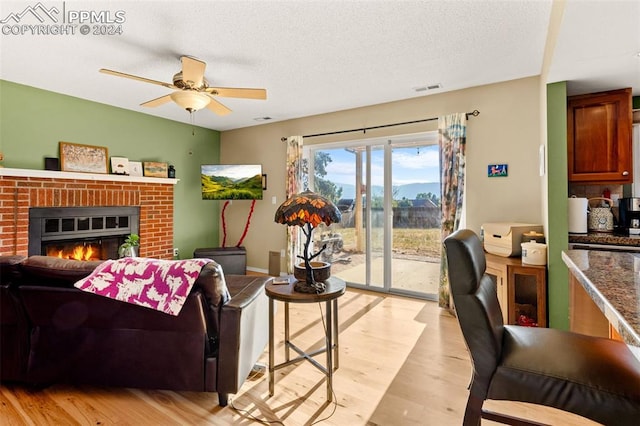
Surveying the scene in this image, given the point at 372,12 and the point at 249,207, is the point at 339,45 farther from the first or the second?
the point at 249,207

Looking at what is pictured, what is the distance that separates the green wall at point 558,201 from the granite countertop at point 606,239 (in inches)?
3.6

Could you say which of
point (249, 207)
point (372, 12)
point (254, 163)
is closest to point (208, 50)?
point (372, 12)

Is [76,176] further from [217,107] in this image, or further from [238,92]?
[238,92]

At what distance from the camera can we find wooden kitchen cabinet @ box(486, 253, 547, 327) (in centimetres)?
257

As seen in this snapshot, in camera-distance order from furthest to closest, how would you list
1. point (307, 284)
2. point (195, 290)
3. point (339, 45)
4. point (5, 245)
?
point (5, 245), point (339, 45), point (307, 284), point (195, 290)

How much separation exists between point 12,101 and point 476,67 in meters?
4.74

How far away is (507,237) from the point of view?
2.83 m

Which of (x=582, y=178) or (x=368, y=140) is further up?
(x=368, y=140)

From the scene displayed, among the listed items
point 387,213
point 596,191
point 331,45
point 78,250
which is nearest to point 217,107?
point 331,45

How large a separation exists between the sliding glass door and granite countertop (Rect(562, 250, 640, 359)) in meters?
2.17

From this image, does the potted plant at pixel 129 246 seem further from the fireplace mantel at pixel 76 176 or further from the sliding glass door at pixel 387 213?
the sliding glass door at pixel 387 213

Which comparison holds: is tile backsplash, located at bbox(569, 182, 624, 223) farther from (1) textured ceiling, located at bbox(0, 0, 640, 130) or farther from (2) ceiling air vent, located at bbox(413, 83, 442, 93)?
(2) ceiling air vent, located at bbox(413, 83, 442, 93)

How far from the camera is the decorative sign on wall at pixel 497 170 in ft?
10.6

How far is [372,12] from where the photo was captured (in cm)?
205
